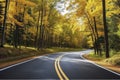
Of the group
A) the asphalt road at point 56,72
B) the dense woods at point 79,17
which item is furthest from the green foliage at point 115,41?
the asphalt road at point 56,72

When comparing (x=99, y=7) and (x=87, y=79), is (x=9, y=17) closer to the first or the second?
(x=99, y=7)

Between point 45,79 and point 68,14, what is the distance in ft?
85.9

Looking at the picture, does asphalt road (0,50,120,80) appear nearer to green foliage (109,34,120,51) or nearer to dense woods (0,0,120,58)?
dense woods (0,0,120,58)

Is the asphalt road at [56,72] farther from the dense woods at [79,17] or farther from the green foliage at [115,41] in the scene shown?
the green foliage at [115,41]

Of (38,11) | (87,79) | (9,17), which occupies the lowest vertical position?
(87,79)

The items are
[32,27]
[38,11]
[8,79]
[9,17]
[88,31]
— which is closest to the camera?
[8,79]

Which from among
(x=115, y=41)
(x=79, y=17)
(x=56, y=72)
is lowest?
(x=56, y=72)

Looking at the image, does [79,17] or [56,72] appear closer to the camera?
[56,72]

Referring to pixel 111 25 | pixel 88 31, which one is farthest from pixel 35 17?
pixel 111 25

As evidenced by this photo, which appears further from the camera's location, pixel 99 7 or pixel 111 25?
pixel 111 25

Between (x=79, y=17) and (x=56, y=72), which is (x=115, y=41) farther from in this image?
(x=56, y=72)

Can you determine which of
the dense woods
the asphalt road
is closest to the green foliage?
the dense woods

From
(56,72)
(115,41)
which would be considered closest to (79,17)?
(115,41)

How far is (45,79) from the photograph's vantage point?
12.1 meters
